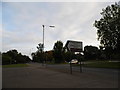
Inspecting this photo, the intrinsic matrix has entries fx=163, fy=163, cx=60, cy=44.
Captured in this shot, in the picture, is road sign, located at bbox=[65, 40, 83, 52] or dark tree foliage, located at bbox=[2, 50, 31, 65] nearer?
road sign, located at bbox=[65, 40, 83, 52]

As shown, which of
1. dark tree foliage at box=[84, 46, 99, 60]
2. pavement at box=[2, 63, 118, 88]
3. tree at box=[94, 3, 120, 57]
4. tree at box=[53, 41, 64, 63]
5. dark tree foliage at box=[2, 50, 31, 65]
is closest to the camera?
pavement at box=[2, 63, 118, 88]

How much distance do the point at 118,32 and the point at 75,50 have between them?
16.7 meters

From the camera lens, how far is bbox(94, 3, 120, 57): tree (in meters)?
31.7

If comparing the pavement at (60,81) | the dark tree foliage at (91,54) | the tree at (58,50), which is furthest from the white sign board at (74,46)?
A: the dark tree foliage at (91,54)

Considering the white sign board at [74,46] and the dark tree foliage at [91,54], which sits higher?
the white sign board at [74,46]

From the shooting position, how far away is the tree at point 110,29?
3170 centimetres

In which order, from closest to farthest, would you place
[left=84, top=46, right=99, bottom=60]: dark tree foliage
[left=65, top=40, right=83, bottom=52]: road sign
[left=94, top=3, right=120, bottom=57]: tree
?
[left=65, top=40, right=83, bottom=52]: road sign, [left=94, top=3, right=120, bottom=57]: tree, [left=84, top=46, right=99, bottom=60]: dark tree foliage

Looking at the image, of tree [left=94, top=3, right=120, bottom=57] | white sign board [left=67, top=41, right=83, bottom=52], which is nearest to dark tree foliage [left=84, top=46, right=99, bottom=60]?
tree [left=94, top=3, right=120, bottom=57]

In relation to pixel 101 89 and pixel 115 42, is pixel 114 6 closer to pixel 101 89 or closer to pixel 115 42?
pixel 115 42

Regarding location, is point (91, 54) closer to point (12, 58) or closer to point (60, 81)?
point (12, 58)

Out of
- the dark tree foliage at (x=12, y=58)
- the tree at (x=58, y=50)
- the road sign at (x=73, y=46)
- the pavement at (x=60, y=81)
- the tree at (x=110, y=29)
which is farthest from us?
the dark tree foliage at (x=12, y=58)

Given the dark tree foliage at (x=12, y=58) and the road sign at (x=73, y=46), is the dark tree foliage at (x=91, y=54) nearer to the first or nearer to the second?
the dark tree foliage at (x=12, y=58)

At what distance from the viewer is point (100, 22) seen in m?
36.3

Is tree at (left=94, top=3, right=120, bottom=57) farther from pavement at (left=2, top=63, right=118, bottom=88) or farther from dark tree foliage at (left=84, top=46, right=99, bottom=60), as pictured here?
dark tree foliage at (left=84, top=46, right=99, bottom=60)
